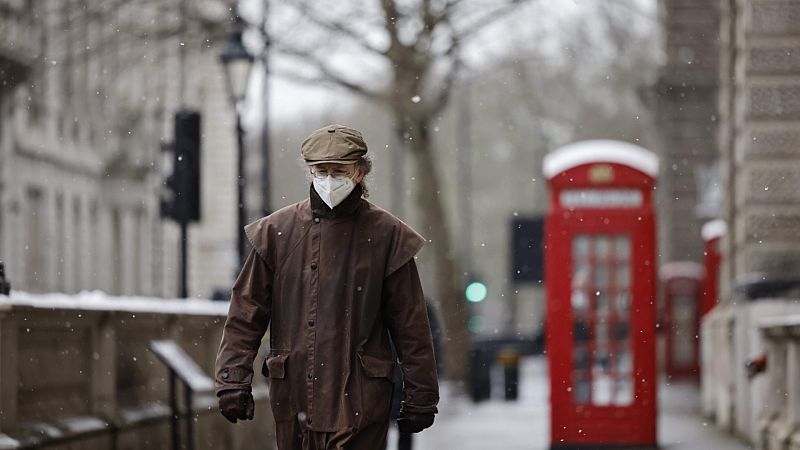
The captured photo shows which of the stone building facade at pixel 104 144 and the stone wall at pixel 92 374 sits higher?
the stone building facade at pixel 104 144

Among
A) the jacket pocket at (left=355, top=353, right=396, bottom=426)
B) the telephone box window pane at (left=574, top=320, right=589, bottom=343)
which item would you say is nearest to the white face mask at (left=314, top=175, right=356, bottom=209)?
the jacket pocket at (left=355, top=353, right=396, bottom=426)

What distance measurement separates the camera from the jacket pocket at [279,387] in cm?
626

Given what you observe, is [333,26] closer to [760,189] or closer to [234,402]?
[760,189]

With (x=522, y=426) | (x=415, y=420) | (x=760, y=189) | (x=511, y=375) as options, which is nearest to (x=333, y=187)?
(x=415, y=420)

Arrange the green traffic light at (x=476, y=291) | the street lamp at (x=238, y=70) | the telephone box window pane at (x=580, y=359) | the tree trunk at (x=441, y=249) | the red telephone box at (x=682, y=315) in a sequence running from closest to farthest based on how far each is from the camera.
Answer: the telephone box window pane at (x=580, y=359), the street lamp at (x=238, y=70), the red telephone box at (x=682, y=315), the green traffic light at (x=476, y=291), the tree trunk at (x=441, y=249)

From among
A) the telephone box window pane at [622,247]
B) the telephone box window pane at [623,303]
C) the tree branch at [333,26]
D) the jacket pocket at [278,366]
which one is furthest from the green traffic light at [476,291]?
the jacket pocket at [278,366]

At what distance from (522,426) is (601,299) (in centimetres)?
453

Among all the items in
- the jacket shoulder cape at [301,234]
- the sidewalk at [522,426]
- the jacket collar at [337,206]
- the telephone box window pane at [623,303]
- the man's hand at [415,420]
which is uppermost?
the jacket collar at [337,206]

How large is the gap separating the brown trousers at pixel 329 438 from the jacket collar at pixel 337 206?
2.44 feet

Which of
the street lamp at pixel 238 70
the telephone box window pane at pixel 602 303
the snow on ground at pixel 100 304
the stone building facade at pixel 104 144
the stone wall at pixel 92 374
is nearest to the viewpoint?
the stone wall at pixel 92 374

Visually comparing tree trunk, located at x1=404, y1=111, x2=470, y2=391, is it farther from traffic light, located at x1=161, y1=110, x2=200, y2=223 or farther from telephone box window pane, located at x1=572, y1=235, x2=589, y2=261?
telephone box window pane, located at x1=572, y1=235, x2=589, y2=261

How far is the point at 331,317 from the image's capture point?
627 cm

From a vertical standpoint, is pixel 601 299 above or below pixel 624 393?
above

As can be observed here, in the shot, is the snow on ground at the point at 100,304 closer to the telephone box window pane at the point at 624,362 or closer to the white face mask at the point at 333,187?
the white face mask at the point at 333,187
